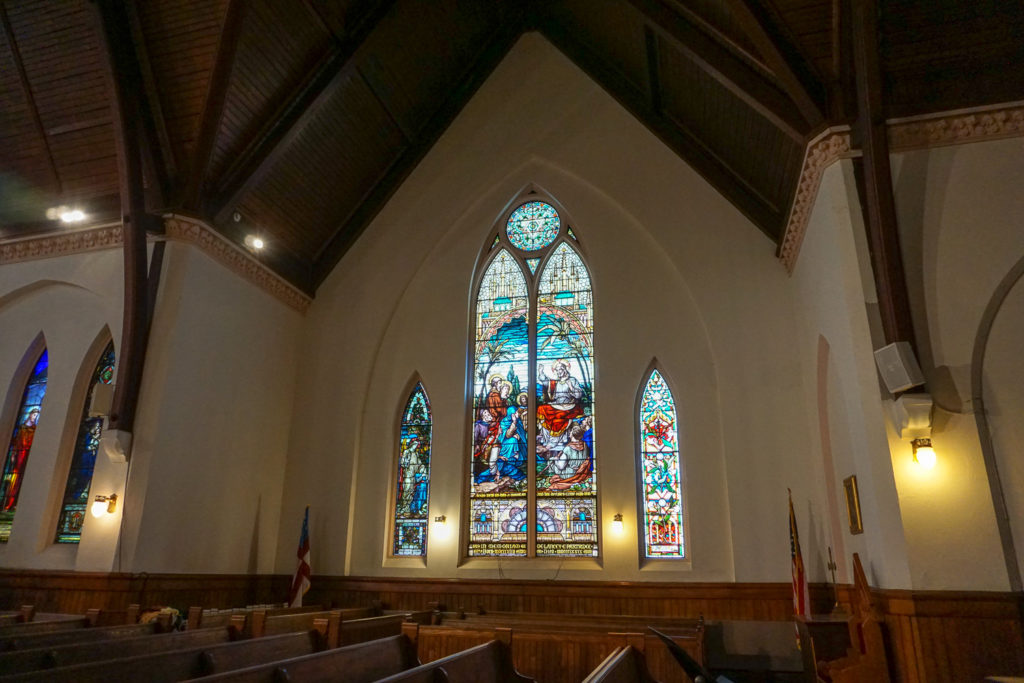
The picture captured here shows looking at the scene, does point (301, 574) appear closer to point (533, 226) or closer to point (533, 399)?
point (533, 399)

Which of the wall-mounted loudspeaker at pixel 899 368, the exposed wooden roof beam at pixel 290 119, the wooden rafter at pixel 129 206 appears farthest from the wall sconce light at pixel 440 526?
the wall-mounted loudspeaker at pixel 899 368

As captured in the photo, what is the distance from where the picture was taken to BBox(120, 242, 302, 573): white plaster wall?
768 centimetres

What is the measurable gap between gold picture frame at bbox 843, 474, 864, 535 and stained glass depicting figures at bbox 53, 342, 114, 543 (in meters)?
8.10

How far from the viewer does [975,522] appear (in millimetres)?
5309

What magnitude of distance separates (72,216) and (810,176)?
8728 millimetres

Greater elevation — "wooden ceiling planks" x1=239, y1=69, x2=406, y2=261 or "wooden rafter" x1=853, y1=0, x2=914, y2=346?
"wooden ceiling planks" x1=239, y1=69, x2=406, y2=261

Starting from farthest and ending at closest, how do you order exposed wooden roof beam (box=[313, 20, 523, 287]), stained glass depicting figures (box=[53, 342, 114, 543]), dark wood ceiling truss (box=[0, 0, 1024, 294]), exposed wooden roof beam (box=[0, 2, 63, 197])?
exposed wooden roof beam (box=[313, 20, 523, 287]) < stained glass depicting figures (box=[53, 342, 114, 543]) < exposed wooden roof beam (box=[0, 2, 63, 197]) < dark wood ceiling truss (box=[0, 0, 1024, 294])

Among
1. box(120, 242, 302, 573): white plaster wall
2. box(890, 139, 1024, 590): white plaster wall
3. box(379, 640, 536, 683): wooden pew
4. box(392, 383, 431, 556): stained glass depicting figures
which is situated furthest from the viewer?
box(392, 383, 431, 556): stained glass depicting figures

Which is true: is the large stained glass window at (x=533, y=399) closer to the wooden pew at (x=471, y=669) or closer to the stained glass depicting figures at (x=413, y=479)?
the stained glass depicting figures at (x=413, y=479)

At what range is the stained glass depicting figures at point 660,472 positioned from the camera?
8.45m

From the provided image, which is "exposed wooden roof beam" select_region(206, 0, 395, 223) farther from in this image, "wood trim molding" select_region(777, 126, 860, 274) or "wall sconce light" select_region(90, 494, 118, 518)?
"wood trim molding" select_region(777, 126, 860, 274)

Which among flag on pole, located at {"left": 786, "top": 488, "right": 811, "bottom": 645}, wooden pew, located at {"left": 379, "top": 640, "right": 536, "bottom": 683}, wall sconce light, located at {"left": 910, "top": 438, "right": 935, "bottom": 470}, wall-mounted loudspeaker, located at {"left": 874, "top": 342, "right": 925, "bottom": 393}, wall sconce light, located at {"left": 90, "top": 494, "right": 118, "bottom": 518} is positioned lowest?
wooden pew, located at {"left": 379, "top": 640, "right": 536, "bottom": 683}

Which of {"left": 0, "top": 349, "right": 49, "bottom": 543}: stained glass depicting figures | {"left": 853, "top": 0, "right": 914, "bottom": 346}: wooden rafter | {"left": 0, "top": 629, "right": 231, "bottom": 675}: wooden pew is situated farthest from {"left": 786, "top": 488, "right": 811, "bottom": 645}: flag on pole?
{"left": 0, "top": 349, "right": 49, "bottom": 543}: stained glass depicting figures

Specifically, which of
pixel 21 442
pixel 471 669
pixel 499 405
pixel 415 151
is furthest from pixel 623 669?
pixel 415 151
